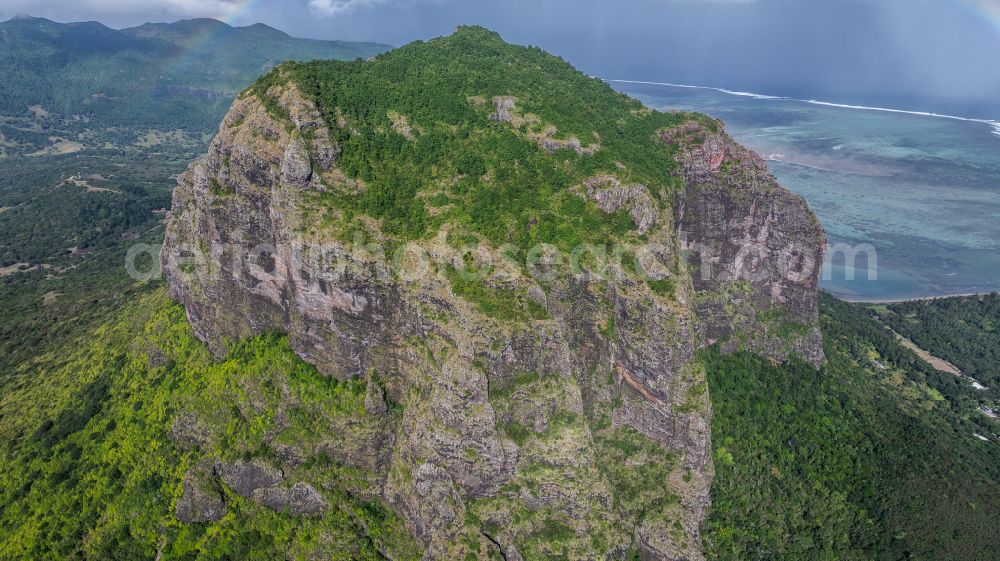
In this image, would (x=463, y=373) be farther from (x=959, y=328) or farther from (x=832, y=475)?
(x=959, y=328)

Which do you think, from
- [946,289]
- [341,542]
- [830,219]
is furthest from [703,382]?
[830,219]

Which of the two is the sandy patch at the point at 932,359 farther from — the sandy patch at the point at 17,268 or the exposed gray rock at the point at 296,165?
the sandy patch at the point at 17,268

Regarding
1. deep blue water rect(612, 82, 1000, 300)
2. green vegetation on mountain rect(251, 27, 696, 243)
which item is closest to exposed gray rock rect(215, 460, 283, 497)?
green vegetation on mountain rect(251, 27, 696, 243)

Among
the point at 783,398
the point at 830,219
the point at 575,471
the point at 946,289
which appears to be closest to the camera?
the point at 575,471

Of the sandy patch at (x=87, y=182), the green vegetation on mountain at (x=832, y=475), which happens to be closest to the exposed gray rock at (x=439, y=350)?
the green vegetation on mountain at (x=832, y=475)

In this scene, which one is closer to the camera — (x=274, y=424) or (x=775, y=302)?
(x=274, y=424)

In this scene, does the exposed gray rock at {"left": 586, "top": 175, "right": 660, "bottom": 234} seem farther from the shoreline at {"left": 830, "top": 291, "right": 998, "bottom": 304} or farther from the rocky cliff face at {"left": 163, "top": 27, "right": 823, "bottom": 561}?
the shoreline at {"left": 830, "top": 291, "right": 998, "bottom": 304}

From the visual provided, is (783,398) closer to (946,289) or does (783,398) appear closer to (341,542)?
(341,542)
